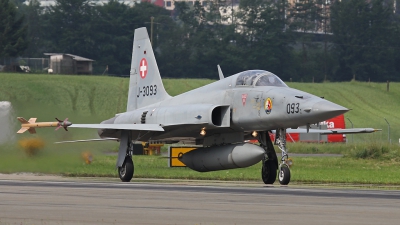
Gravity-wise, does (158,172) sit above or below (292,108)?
below

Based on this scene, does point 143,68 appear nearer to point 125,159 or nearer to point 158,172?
point 158,172

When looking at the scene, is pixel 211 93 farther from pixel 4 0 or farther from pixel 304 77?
pixel 304 77

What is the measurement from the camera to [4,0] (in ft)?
304

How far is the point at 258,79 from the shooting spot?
21.6 metres

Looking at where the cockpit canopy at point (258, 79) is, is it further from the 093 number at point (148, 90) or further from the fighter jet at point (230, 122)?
the 093 number at point (148, 90)

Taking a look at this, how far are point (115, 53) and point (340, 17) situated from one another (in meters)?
27.8

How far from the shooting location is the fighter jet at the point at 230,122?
20.3 m

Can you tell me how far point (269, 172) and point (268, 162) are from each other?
302mm

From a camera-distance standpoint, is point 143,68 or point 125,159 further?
point 143,68

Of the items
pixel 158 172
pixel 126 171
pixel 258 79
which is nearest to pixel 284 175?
pixel 258 79

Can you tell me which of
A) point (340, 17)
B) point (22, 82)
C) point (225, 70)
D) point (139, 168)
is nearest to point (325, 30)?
point (340, 17)

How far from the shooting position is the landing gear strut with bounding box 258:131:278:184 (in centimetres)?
2169

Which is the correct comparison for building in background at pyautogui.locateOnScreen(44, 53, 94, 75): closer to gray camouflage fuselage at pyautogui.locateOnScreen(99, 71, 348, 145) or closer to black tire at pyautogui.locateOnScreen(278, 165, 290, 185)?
gray camouflage fuselage at pyautogui.locateOnScreen(99, 71, 348, 145)

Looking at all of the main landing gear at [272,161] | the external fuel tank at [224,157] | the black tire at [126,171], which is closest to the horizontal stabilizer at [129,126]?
the black tire at [126,171]
